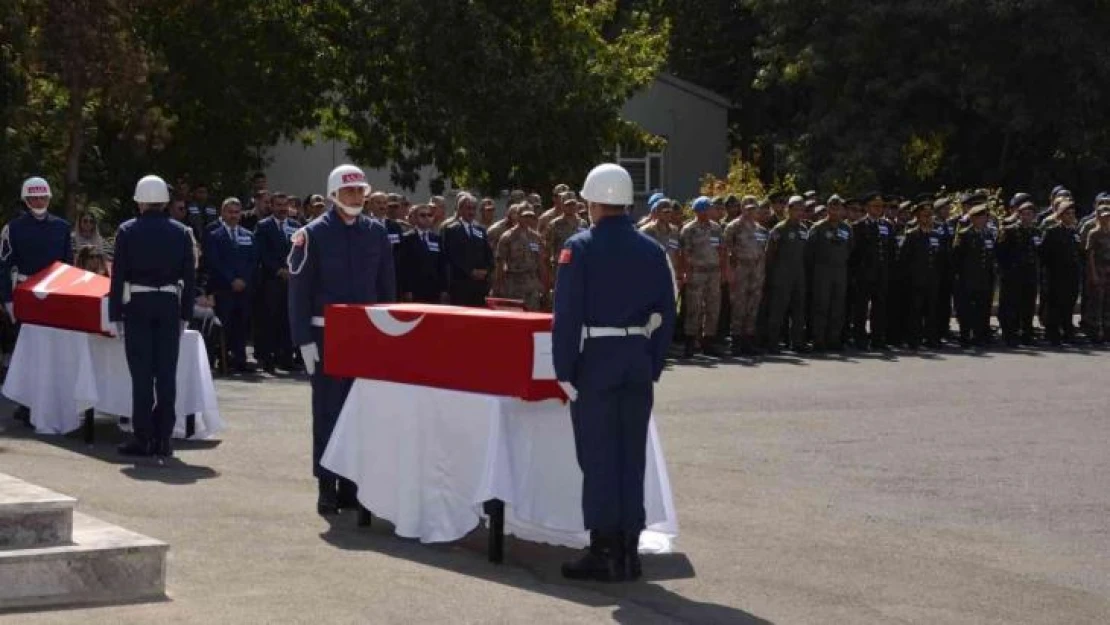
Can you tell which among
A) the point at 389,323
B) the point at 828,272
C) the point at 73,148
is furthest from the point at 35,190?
the point at 828,272

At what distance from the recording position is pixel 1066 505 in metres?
13.6

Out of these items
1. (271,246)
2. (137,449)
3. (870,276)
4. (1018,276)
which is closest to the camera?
(137,449)

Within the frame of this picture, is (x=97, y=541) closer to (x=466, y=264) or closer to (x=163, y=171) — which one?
(x=466, y=264)

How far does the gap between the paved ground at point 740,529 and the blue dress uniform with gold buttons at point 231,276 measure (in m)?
3.02

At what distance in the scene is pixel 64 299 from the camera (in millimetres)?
16719

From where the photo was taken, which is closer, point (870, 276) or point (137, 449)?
point (137, 449)

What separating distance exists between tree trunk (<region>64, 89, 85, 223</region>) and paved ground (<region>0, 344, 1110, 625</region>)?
29.0 feet

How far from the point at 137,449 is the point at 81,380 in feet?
4.30

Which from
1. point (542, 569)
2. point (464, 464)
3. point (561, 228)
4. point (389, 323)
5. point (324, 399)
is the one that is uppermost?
point (561, 228)

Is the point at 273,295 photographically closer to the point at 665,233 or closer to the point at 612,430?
the point at 665,233

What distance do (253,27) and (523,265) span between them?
1190 centimetres

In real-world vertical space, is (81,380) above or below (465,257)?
below

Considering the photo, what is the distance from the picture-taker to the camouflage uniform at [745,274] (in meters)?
27.2

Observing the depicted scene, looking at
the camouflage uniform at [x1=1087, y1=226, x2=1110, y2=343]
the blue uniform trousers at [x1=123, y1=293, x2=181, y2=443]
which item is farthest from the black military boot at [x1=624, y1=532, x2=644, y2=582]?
the camouflage uniform at [x1=1087, y1=226, x2=1110, y2=343]
